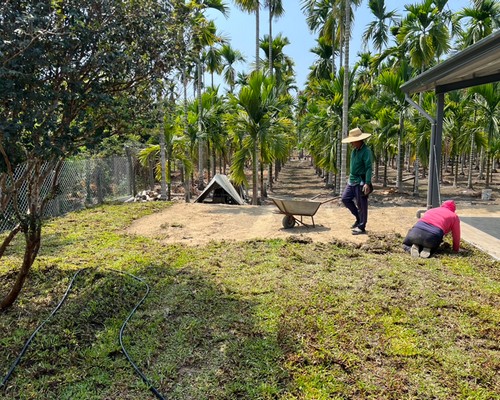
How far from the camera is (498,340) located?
3117mm

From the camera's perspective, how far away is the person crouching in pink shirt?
211 inches

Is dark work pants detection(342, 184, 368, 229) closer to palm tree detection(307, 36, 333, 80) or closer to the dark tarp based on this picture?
the dark tarp

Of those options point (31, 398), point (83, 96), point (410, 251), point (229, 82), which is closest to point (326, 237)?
point (410, 251)

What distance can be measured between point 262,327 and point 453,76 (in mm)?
6365

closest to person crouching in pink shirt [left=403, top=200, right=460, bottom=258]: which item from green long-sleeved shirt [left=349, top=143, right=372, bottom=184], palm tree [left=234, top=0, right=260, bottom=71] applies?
green long-sleeved shirt [left=349, top=143, right=372, bottom=184]

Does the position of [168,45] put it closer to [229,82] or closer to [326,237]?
[326,237]

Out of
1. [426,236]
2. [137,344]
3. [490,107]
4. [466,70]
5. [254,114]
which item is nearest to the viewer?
[137,344]

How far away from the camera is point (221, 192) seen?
14664 millimetres

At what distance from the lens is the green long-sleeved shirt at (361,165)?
676 cm

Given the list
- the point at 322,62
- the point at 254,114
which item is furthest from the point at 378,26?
the point at 254,114

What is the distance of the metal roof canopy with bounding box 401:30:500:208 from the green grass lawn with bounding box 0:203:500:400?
9.27ft

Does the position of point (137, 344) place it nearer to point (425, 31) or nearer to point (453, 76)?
point (453, 76)

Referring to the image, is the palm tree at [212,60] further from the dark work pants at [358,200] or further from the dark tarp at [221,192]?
the dark work pants at [358,200]

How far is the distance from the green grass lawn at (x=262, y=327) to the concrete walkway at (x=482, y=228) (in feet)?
1.98
